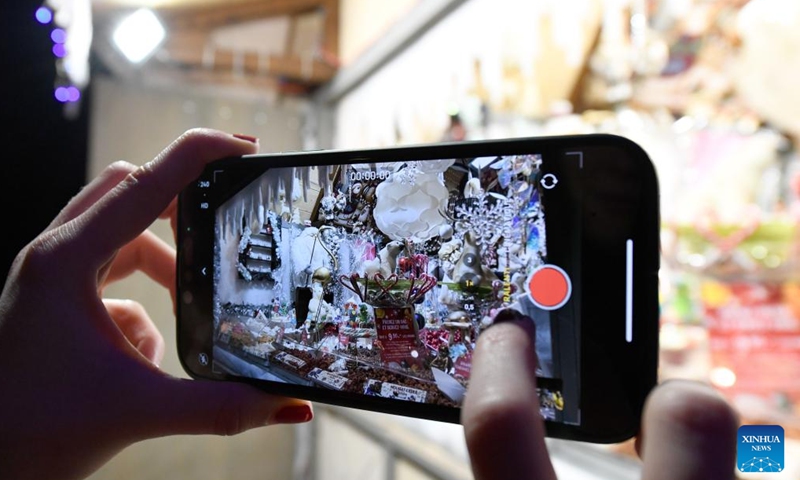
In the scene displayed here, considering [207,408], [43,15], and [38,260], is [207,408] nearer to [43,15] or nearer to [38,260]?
[38,260]

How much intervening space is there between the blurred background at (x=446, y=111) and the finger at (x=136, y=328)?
0.18ft

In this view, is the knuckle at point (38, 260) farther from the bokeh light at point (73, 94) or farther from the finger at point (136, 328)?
the bokeh light at point (73, 94)

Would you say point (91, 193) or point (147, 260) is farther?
point (147, 260)

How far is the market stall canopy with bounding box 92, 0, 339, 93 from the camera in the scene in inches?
53.3

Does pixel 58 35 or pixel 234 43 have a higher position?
pixel 234 43

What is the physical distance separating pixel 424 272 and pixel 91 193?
1.14ft

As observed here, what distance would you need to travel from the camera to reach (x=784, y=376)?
57 cm

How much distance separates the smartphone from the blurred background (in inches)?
4.4

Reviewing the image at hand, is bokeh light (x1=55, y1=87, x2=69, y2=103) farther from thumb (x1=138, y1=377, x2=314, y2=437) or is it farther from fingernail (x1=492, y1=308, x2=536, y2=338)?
fingernail (x1=492, y1=308, x2=536, y2=338)

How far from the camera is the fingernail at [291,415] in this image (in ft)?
1.47

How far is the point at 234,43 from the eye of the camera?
148 centimetres

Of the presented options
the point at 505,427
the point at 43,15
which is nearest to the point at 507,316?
the point at 505,427

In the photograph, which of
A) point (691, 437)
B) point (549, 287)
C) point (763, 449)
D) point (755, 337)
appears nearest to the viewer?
point (691, 437)

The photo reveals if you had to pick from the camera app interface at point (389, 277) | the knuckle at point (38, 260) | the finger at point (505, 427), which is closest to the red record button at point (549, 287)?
the camera app interface at point (389, 277)
